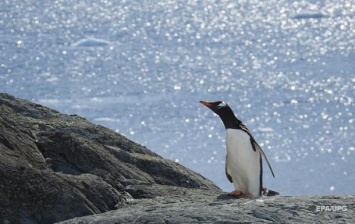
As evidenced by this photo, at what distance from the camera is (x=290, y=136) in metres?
14.7

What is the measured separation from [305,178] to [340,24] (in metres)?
10.1

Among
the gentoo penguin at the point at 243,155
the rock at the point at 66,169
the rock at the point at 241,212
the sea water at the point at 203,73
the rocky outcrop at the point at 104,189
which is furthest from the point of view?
the sea water at the point at 203,73

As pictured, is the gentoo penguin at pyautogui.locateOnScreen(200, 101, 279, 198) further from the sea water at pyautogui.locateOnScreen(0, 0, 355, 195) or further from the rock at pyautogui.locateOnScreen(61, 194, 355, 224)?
the sea water at pyautogui.locateOnScreen(0, 0, 355, 195)

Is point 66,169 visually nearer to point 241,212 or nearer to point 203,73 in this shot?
point 241,212

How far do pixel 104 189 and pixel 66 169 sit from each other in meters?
0.45

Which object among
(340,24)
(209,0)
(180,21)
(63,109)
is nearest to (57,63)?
(63,109)

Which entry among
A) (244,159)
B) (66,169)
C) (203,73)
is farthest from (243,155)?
(203,73)

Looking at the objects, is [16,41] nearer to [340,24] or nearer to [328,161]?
[340,24]

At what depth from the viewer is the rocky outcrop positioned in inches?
210

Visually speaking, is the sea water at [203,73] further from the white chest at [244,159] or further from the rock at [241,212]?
the rock at [241,212]

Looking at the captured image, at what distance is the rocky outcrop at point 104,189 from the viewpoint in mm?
5324

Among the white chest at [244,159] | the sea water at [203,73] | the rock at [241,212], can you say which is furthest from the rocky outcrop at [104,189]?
the sea water at [203,73]

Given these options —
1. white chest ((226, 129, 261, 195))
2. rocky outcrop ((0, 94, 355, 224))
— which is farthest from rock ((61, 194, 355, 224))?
white chest ((226, 129, 261, 195))

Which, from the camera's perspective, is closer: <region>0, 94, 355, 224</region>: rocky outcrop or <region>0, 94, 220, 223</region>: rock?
<region>0, 94, 355, 224</region>: rocky outcrop
